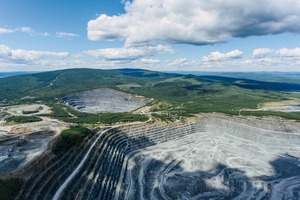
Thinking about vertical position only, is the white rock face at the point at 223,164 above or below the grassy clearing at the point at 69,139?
below

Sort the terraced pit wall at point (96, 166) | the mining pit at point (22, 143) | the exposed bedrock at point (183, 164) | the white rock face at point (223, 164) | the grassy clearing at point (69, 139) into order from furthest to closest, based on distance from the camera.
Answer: the white rock face at point (223, 164) < the grassy clearing at point (69, 139) < the exposed bedrock at point (183, 164) < the mining pit at point (22, 143) < the terraced pit wall at point (96, 166)

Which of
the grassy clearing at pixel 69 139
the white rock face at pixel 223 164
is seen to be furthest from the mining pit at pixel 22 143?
the white rock face at pixel 223 164

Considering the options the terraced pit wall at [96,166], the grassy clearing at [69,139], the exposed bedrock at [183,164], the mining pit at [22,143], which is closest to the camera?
the terraced pit wall at [96,166]

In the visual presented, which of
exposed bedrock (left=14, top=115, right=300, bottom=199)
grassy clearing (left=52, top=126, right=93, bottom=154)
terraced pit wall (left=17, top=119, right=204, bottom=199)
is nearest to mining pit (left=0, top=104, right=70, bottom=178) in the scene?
grassy clearing (left=52, top=126, right=93, bottom=154)

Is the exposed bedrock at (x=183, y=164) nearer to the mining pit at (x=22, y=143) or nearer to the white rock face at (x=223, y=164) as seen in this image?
the white rock face at (x=223, y=164)

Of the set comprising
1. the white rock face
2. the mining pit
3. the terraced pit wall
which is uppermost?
the mining pit

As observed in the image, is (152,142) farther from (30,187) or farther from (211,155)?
(30,187)

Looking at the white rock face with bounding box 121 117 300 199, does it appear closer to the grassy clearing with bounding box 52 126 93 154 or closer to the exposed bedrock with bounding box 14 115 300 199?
the exposed bedrock with bounding box 14 115 300 199

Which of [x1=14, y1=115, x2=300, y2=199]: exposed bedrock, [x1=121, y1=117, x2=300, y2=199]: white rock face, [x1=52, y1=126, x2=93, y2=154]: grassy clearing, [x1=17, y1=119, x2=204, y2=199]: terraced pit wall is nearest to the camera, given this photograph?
[x1=17, y1=119, x2=204, y2=199]: terraced pit wall

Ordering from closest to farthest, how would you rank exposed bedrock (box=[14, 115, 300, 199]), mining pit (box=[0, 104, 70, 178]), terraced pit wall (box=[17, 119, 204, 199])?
terraced pit wall (box=[17, 119, 204, 199]), mining pit (box=[0, 104, 70, 178]), exposed bedrock (box=[14, 115, 300, 199])
